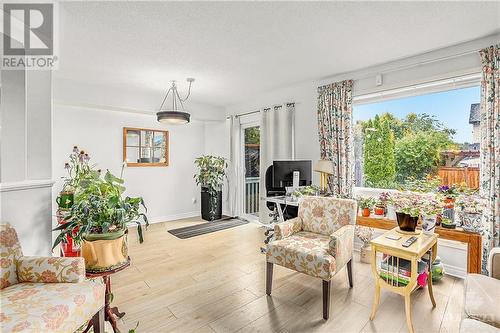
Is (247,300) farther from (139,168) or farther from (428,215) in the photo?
(139,168)

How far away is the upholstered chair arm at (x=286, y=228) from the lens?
8.07 ft

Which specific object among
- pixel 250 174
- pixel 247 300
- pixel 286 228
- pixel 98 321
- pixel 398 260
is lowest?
pixel 247 300

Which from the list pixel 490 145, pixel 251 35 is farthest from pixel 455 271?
pixel 251 35

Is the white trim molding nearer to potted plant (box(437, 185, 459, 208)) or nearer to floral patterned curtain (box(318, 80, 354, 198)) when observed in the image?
floral patterned curtain (box(318, 80, 354, 198))

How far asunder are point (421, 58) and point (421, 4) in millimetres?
1130

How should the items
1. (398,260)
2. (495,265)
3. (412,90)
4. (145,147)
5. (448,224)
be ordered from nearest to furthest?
1. (495,265)
2. (398,260)
3. (448,224)
4. (412,90)
5. (145,147)

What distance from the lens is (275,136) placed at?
4.45m

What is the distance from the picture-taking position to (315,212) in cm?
267

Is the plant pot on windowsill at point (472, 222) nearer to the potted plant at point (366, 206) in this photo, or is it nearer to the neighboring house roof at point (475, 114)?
the potted plant at point (366, 206)

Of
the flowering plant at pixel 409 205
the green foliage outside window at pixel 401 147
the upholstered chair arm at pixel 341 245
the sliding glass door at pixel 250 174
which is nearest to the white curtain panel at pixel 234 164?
the sliding glass door at pixel 250 174

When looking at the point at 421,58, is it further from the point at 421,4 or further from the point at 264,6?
the point at 264,6

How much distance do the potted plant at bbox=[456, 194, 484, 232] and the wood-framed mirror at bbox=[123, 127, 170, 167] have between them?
185 inches

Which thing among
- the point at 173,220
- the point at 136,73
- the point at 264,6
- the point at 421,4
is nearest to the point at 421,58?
the point at 421,4

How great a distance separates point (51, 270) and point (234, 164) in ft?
13.1
